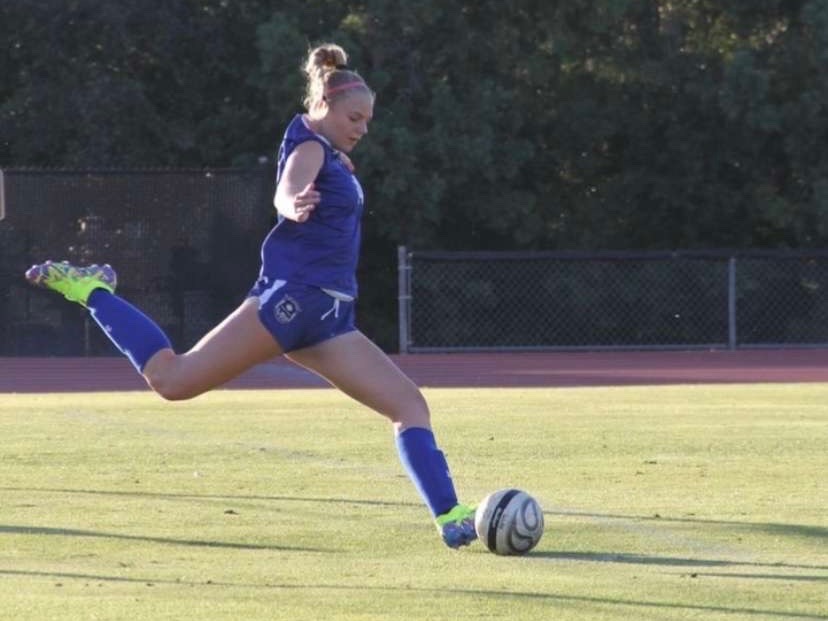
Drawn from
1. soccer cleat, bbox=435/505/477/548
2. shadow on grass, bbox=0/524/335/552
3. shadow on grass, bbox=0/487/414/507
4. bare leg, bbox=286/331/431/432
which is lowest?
shadow on grass, bbox=0/487/414/507

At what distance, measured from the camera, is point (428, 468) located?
8016mm

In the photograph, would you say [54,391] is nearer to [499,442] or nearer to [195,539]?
[499,442]

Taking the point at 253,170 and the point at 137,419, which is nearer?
the point at 137,419

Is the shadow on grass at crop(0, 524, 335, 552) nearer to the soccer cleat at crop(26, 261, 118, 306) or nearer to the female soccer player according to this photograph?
the female soccer player

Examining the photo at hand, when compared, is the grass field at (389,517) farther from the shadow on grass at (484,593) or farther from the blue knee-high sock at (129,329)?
the blue knee-high sock at (129,329)

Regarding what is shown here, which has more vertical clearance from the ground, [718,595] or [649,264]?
[718,595]

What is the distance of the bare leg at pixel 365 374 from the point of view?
26.1ft

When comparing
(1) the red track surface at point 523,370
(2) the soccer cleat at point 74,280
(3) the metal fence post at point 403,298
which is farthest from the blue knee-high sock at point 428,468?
(3) the metal fence post at point 403,298

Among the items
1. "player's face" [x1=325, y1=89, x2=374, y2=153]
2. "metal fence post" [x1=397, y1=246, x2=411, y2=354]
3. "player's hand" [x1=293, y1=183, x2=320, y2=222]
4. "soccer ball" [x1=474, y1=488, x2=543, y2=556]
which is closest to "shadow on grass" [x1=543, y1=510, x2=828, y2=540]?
"soccer ball" [x1=474, y1=488, x2=543, y2=556]

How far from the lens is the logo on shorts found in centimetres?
775

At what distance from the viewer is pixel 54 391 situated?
21172 mm

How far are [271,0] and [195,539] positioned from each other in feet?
79.4

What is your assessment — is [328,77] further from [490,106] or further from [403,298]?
[490,106]

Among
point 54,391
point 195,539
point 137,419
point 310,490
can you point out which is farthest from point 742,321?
point 195,539
